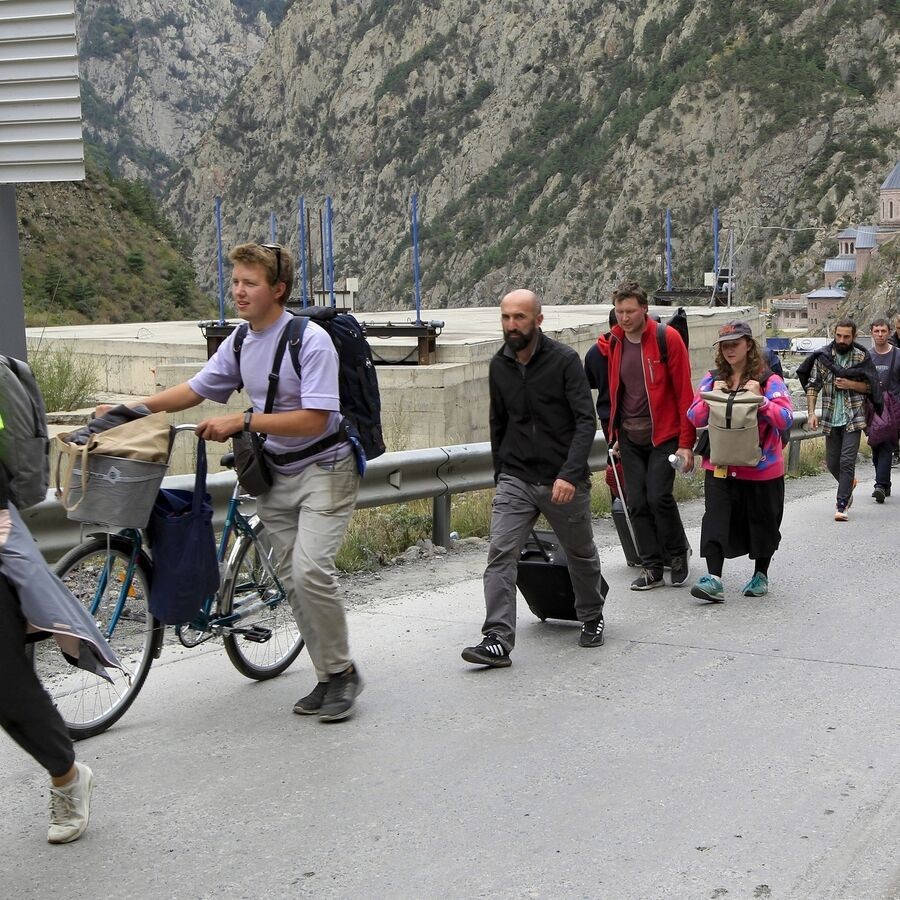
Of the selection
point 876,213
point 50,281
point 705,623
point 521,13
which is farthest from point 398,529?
point 521,13

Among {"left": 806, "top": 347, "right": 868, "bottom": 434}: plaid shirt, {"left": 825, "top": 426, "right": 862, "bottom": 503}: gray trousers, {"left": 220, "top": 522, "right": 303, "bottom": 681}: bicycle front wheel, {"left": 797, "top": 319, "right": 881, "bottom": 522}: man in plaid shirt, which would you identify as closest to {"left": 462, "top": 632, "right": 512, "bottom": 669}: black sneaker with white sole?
{"left": 220, "top": 522, "right": 303, "bottom": 681}: bicycle front wheel

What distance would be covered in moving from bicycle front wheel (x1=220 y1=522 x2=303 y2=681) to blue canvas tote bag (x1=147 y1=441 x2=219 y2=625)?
13.8 inches

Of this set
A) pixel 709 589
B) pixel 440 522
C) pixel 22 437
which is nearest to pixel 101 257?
pixel 440 522

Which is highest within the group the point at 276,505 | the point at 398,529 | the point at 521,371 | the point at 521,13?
the point at 521,13

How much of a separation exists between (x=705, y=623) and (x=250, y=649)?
8.73 ft

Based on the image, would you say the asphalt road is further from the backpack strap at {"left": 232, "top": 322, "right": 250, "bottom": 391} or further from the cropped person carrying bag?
the backpack strap at {"left": 232, "top": 322, "right": 250, "bottom": 391}

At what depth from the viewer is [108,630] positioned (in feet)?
17.6

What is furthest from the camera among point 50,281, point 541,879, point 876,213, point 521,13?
point 521,13

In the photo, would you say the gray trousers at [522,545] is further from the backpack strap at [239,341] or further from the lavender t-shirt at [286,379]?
the backpack strap at [239,341]

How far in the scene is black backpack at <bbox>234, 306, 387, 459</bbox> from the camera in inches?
217

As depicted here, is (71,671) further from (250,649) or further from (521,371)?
(521,371)

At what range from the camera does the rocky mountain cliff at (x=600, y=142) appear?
14888 cm

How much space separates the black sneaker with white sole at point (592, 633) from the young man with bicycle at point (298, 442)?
1606mm

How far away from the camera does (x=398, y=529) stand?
9.95m
